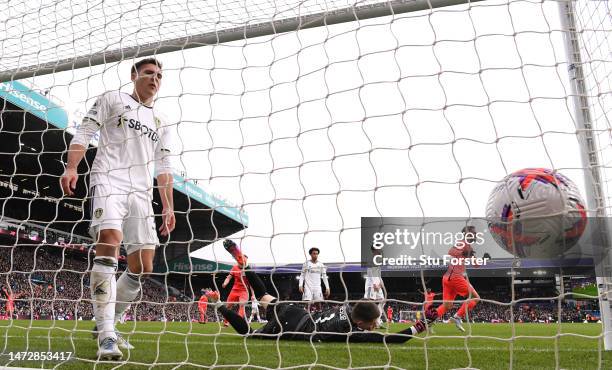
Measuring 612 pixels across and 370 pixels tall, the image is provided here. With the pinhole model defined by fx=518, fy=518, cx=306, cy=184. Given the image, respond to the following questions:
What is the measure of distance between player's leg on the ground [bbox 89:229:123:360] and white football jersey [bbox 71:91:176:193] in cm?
33

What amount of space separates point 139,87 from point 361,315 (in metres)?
2.17

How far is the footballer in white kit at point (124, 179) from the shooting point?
2.79 meters

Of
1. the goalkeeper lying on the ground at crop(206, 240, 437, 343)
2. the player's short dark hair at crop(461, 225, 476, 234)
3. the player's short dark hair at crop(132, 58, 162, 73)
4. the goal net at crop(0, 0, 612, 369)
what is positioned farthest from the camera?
the goalkeeper lying on the ground at crop(206, 240, 437, 343)

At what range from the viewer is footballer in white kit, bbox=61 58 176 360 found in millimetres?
2791

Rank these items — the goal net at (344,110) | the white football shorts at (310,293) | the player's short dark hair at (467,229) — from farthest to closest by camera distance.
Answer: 1. the white football shorts at (310,293)
2. the player's short dark hair at (467,229)
3. the goal net at (344,110)

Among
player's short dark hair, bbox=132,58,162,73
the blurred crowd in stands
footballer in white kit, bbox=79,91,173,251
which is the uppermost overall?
player's short dark hair, bbox=132,58,162,73

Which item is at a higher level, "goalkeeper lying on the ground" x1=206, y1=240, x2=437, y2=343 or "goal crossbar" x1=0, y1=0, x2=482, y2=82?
"goal crossbar" x1=0, y1=0, x2=482, y2=82

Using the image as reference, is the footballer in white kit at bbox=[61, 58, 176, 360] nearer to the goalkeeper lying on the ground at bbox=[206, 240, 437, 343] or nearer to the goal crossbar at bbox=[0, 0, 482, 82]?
the goal crossbar at bbox=[0, 0, 482, 82]

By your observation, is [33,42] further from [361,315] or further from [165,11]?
[361,315]

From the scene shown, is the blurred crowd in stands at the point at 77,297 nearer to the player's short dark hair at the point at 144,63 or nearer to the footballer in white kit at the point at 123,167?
the footballer in white kit at the point at 123,167

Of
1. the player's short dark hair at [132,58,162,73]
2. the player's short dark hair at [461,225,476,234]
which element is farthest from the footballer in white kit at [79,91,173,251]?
the player's short dark hair at [461,225,476,234]

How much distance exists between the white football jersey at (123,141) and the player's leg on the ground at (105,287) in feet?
1.07

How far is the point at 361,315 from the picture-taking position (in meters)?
3.74

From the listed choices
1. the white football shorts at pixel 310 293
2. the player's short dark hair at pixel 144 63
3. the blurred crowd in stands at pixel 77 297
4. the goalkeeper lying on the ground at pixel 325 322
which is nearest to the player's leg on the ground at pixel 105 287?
the player's short dark hair at pixel 144 63
